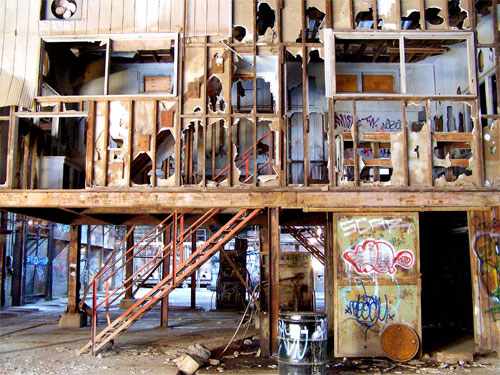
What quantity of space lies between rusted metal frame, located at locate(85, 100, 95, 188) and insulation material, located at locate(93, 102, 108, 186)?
0.22ft

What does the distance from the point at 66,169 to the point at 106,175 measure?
1.65 metres

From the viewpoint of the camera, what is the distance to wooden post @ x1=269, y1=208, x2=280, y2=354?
1035cm

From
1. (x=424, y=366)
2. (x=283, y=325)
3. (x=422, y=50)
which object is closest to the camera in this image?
(x=283, y=325)

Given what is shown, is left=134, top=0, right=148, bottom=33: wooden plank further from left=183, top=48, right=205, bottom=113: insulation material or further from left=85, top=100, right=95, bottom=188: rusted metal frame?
left=85, top=100, right=95, bottom=188: rusted metal frame

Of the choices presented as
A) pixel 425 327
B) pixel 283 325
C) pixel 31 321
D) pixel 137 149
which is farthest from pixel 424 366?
pixel 31 321

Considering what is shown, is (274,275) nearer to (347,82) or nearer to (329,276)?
(329,276)

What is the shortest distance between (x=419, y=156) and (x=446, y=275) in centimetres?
637

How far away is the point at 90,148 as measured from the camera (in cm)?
1097

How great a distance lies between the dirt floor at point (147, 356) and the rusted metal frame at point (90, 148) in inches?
149

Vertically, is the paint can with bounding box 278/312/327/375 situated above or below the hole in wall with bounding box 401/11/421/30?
below

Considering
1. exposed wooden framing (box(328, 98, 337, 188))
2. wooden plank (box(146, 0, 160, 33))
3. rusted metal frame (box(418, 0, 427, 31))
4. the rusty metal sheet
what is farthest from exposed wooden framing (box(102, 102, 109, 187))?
rusted metal frame (box(418, 0, 427, 31))

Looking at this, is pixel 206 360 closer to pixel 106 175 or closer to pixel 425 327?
pixel 106 175

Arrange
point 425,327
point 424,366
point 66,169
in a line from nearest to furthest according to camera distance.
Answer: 1. point 424,366
2. point 66,169
3. point 425,327

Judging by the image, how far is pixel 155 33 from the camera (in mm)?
11383
